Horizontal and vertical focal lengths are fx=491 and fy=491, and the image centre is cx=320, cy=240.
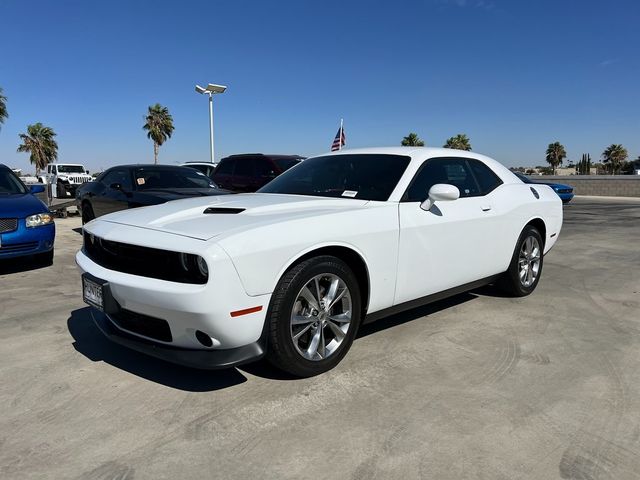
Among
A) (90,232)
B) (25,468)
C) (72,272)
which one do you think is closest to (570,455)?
(25,468)

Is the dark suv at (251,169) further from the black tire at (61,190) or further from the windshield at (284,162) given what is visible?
the black tire at (61,190)

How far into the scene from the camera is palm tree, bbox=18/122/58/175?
59.7 metres

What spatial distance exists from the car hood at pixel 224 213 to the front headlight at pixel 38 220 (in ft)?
10.8

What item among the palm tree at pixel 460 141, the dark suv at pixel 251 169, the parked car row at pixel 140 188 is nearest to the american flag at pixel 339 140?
the dark suv at pixel 251 169

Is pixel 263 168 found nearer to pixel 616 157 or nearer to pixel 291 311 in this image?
pixel 291 311

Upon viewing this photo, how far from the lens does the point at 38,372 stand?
322 cm

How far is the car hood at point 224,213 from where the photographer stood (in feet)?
9.41

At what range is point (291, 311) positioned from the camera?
112 inches

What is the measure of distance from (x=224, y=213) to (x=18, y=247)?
4.12 m

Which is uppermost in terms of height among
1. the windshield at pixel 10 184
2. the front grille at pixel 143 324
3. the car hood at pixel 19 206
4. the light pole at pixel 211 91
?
the light pole at pixel 211 91

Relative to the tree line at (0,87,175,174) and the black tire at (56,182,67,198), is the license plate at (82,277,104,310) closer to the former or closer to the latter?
the black tire at (56,182,67,198)

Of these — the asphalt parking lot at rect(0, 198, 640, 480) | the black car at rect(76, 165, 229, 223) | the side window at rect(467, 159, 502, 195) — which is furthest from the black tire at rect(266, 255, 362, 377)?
the black car at rect(76, 165, 229, 223)

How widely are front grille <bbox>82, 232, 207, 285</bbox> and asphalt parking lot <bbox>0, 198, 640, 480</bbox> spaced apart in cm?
72

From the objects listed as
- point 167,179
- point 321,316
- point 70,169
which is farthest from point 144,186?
point 70,169
